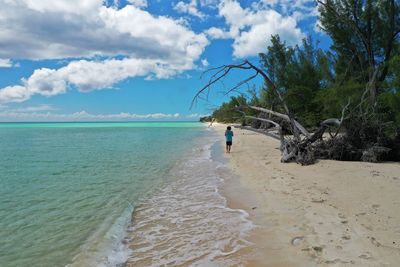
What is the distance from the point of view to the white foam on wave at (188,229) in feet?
17.4

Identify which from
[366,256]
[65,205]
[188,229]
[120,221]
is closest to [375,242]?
[366,256]

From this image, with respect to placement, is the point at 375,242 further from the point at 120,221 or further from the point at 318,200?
the point at 120,221

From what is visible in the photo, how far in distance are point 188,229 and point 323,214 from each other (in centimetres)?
263

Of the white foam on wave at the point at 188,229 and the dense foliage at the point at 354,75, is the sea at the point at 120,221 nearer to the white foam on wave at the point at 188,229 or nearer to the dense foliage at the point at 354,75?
the white foam on wave at the point at 188,229

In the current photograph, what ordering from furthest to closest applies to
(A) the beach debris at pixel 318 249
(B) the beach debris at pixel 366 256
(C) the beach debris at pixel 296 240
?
(C) the beach debris at pixel 296 240 < (A) the beach debris at pixel 318 249 < (B) the beach debris at pixel 366 256

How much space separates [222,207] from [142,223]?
1.91m

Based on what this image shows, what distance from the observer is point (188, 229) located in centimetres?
669

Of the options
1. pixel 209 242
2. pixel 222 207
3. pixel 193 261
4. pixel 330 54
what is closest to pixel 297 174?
pixel 222 207

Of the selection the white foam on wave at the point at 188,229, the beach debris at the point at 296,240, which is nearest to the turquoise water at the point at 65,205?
the white foam on wave at the point at 188,229

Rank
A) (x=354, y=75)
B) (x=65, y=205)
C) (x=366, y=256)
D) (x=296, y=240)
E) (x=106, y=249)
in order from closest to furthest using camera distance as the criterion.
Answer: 1. (x=366, y=256)
2. (x=296, y=240)
3. (x=106, y=249)
4. (x=65, y=205)
5. (x=354, y=75)

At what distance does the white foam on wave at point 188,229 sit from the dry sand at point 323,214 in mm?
367

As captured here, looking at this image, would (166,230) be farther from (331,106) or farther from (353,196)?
(331,106)

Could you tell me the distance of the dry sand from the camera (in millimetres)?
4879

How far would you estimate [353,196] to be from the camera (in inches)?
317
